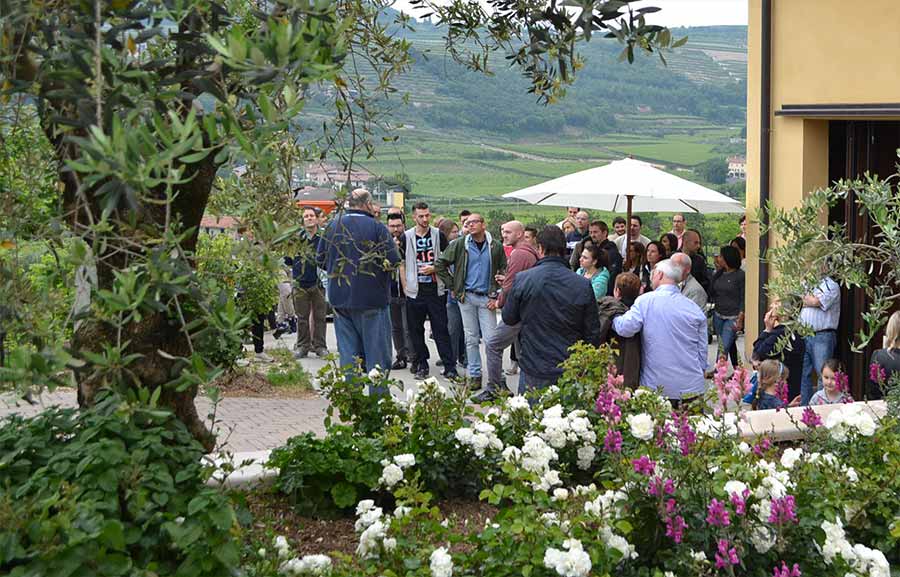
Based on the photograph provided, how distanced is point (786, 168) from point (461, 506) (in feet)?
25.1

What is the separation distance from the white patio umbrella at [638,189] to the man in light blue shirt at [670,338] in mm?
6210

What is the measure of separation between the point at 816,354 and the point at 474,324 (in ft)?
13.0

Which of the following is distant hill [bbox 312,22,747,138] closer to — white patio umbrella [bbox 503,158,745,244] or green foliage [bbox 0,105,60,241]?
white patio umbrella [bbox 503,158,745,244]

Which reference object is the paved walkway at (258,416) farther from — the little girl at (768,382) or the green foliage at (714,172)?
the green foliage at (714,172)

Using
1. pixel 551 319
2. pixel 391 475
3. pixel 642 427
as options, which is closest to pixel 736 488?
pixel 642 427

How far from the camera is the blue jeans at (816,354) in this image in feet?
36.8

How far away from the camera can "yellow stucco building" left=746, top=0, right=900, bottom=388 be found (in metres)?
11.7

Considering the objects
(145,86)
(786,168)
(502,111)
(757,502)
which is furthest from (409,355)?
(145,86)

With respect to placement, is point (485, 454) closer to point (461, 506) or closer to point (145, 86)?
point (461, 506)

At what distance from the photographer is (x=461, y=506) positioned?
6062mm

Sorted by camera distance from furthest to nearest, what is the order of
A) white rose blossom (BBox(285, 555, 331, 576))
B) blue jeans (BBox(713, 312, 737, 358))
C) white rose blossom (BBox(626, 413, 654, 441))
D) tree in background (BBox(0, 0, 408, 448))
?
blue jeans (BBox(713, 312, 737, 358)) → white rose blossom (BBox(626, 413, 654, 441)) → white rose blossom (BBox(285, 555, 331, 576)) → tree in background (BBox(0, 0, 408, 448))

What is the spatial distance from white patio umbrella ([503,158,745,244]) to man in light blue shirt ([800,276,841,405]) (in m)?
4.29

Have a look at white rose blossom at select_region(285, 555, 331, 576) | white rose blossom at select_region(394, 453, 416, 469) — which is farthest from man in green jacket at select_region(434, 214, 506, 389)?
Result: white rose blossom at select_region(285, 555, 331, 576)

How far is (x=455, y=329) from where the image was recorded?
15.0m
